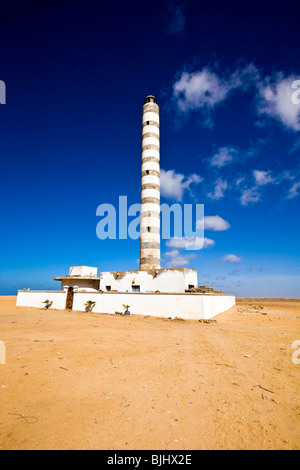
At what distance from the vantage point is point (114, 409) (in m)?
4.16

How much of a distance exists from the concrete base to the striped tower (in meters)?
5.11

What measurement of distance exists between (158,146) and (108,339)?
23.5 metres

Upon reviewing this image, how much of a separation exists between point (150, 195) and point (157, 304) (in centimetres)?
1255

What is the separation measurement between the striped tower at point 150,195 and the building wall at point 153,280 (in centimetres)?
250

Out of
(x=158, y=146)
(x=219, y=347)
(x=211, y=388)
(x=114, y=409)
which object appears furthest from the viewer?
(x=158, y=146)

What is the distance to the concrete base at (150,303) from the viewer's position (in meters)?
16.1

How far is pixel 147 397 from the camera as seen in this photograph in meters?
4.62

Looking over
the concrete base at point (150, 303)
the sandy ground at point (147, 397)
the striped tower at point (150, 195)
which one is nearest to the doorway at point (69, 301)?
the concrete base at point (150, 303)

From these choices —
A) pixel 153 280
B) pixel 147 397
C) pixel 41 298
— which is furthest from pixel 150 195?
pixel 147 397

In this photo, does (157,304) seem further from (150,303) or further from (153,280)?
(153,280)

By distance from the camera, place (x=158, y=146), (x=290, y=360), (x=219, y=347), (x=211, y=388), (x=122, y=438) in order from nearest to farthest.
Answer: (x=122, y=438)
(x=211, y=388)
(x=290, y=360)
(x=219, y=347)
(x=158, y=146)

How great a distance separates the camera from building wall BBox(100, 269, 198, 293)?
1942 cm
